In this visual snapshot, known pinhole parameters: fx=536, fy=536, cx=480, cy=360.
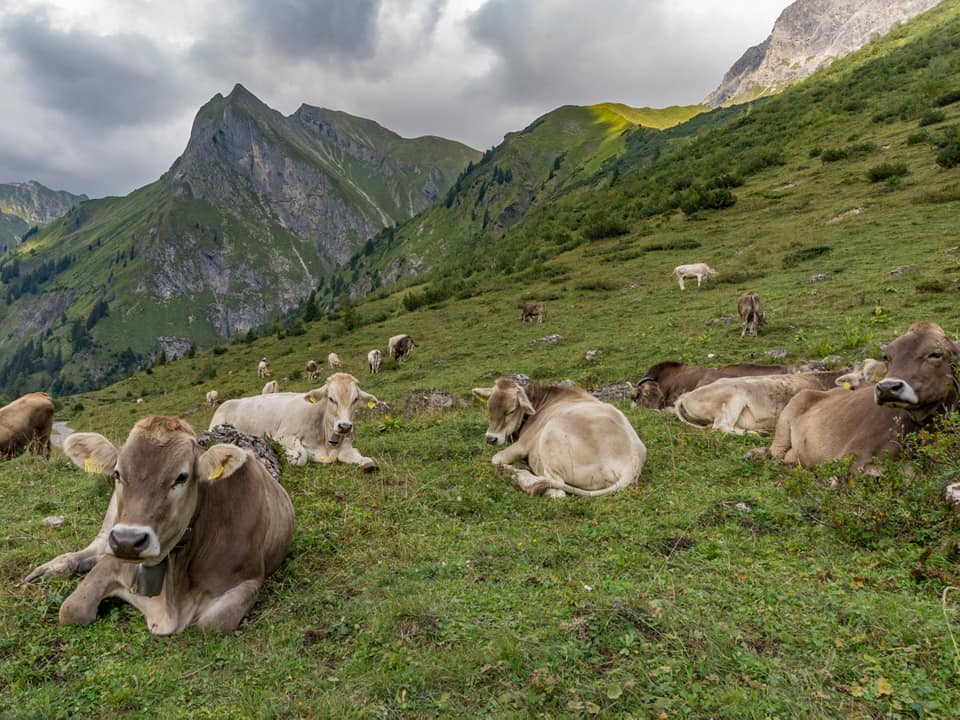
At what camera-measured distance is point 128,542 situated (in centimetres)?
366

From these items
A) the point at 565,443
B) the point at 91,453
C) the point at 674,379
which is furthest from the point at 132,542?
the point at 674,379

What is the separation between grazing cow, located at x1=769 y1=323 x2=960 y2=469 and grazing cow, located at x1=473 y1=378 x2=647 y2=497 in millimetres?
2373

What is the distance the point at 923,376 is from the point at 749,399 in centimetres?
397

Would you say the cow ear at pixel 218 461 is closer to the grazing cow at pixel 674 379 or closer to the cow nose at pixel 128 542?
the cow nose at pixel 128 542

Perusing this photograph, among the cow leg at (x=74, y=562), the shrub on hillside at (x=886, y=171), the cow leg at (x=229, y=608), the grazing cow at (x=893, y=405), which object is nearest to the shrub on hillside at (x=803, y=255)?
the shrub on hillside at (x=886, y=171)

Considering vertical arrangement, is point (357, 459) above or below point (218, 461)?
below

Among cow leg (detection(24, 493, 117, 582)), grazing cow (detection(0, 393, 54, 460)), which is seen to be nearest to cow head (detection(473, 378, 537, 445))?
cow leg (detection(24, 493, 117, 582))

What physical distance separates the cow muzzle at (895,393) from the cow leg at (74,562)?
7.88 meters

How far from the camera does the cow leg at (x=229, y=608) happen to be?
4246 mm

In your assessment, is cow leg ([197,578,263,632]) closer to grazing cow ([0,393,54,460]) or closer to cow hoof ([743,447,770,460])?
cow hoof ([743,447,770,460])

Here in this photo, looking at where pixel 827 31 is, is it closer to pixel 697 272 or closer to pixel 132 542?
pixel 697 272

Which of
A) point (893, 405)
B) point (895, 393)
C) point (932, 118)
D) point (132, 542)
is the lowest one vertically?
point (893, 405)

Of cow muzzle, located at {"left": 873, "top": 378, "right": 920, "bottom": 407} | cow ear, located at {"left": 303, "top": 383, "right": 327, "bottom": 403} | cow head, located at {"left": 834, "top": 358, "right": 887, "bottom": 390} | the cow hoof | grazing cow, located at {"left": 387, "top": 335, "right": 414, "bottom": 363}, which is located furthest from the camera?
grazing cow, located at {"left": 387, "top": 335, "right": 414, "bottom": 363}

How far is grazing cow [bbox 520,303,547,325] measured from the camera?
30.2 m
